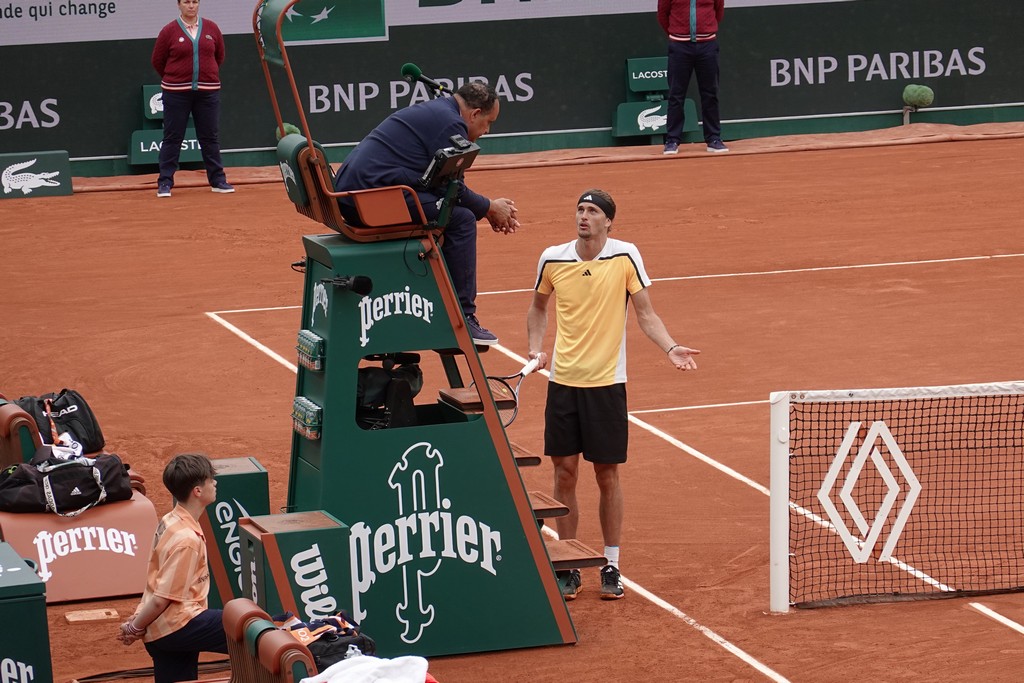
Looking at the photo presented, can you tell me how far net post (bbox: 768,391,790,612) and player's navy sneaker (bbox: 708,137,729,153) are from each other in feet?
57.9

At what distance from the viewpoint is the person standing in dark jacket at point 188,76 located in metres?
21.6

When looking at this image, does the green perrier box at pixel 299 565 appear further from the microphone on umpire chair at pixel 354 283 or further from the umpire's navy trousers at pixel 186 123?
the umpire's navy trousers at pixel 186 123

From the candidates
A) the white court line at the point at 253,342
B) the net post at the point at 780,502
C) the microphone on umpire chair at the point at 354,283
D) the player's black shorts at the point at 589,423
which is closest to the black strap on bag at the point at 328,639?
the microphone on umpire chair at the point at 354,283

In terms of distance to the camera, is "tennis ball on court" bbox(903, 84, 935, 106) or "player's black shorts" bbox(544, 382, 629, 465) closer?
"player's black shorts" bbox(544, 382, 629, 465)

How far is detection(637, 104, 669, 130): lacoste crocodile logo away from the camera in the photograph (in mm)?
25906

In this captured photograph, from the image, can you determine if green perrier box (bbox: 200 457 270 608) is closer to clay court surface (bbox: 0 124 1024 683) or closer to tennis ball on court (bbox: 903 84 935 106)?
clay court surface (bbox: 0 124 1024 683)

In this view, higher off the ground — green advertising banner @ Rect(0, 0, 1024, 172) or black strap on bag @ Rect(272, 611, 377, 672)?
green advertising banner @ Rect(0, 0, 1024, 172)

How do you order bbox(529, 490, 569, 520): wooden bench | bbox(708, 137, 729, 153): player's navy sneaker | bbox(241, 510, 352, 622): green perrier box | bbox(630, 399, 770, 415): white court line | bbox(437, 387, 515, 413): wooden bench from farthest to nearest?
bbox(708, 137, 729, 153): player's navy sneaker
bbox(630, 399, 770, 415): white court line
bbox(529, 490, 569, 520): wooden bench
bbox(437, 387, 515, 413): wooden bench
bbox(241, 510, 352, 622): green perrier box

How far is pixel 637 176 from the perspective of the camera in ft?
77.8

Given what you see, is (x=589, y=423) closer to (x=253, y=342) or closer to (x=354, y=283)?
(x=354, y=283)

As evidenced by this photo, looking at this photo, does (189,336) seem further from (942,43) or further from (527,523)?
(942,43)

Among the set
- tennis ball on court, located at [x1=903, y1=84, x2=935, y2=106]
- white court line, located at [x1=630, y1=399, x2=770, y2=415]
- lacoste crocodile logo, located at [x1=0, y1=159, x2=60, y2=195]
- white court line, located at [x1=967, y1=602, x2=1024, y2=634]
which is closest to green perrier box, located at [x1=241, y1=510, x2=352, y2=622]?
white court line, located at [x1=967, y1=602, x2=1024, y2=634]

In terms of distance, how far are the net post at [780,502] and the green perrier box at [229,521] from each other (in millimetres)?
2514

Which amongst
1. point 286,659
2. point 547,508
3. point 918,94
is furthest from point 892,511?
point 918,94
